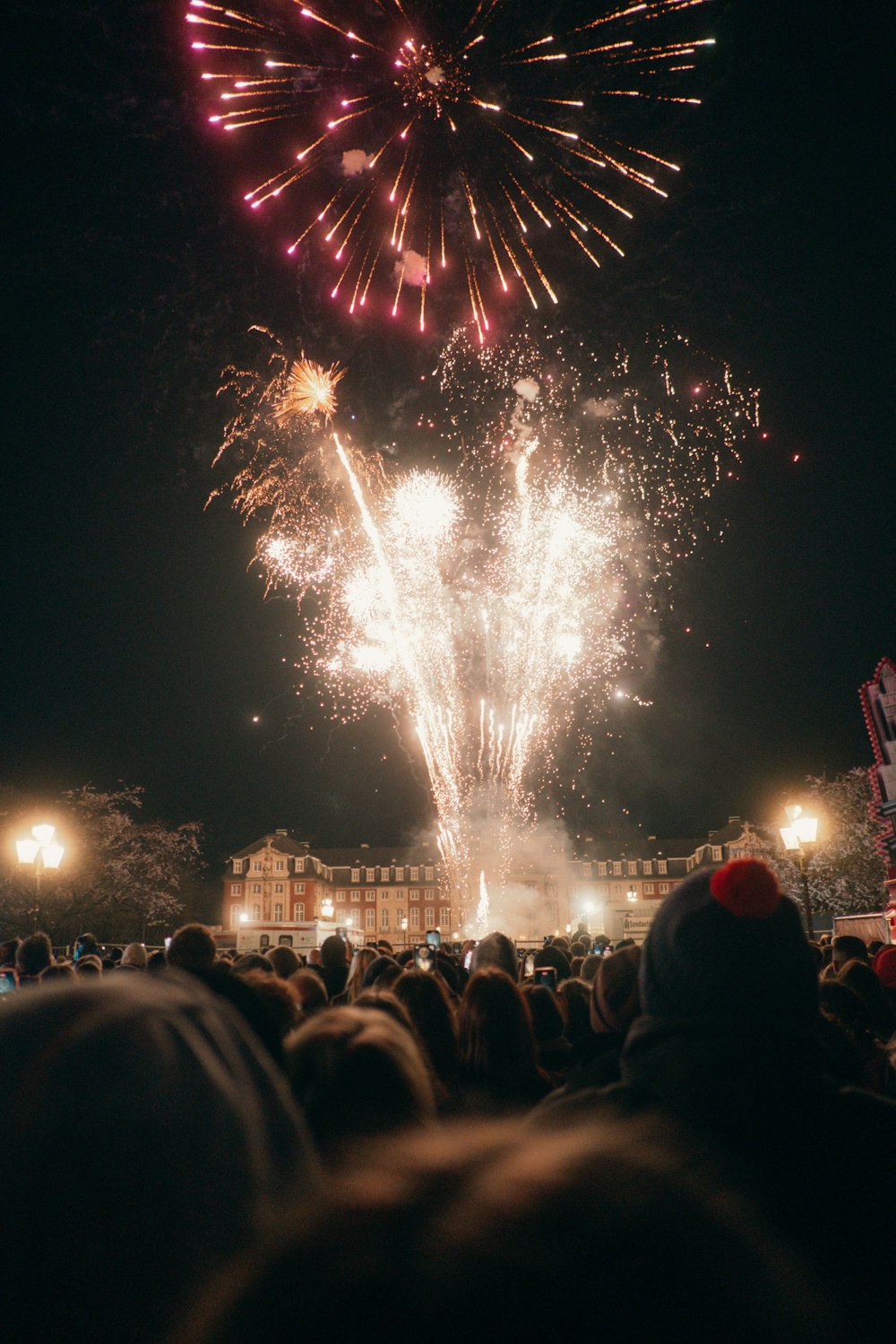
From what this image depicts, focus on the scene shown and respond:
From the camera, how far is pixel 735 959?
7.00ft

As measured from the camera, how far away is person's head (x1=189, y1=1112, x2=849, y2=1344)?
2.82 ft

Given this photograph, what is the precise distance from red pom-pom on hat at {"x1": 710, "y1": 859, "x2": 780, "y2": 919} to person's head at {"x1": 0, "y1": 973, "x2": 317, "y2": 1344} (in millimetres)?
1307

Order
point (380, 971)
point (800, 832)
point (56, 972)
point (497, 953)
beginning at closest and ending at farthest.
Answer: point (380, 971)
point (497, 953)
point (56, 972)
point (800, 832)

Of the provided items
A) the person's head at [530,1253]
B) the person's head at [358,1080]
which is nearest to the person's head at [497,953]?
the person's head at [358,1080]

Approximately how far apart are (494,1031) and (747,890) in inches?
117

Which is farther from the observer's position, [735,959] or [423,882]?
[423,882]

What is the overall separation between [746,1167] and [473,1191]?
63 centimetres

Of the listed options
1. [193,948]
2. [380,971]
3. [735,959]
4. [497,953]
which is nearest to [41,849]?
[380,971]

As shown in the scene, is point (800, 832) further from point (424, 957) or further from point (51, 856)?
point (51, 856)

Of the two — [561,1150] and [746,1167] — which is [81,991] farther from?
[746,1167]

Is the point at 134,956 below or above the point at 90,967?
above

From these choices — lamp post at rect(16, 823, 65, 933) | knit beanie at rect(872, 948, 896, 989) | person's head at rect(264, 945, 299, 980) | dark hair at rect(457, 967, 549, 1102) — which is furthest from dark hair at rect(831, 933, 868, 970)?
lamp post at rect(16, 823, 65, 933)

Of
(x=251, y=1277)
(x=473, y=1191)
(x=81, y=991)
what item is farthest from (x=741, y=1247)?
(x=81, y=991)

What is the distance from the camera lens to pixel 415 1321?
823 mm
